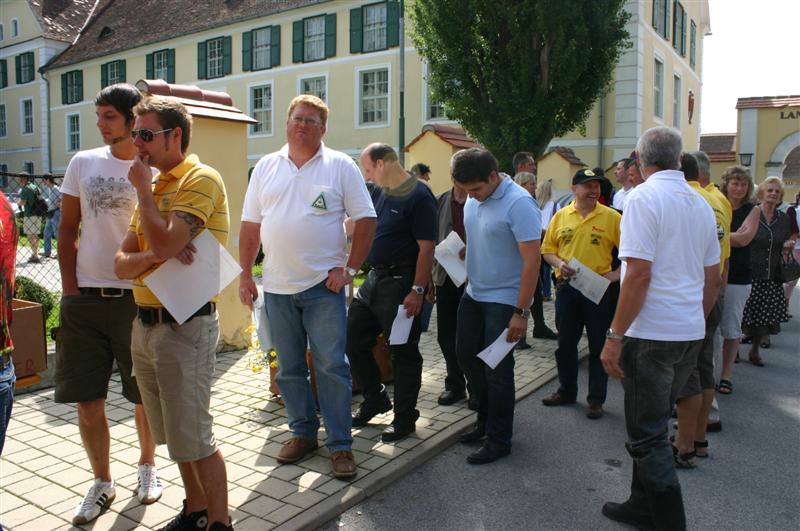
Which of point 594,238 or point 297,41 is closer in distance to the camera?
point 594,238

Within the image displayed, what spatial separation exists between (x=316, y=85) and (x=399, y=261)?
22.8 m

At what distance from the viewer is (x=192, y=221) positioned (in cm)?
287

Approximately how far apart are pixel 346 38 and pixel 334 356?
22.8 metres

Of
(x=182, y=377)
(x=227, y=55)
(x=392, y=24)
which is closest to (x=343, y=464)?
(x=182, y=377)

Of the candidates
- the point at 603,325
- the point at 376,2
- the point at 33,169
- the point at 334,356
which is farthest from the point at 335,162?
the point at 33,169

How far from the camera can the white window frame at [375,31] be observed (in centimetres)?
2389

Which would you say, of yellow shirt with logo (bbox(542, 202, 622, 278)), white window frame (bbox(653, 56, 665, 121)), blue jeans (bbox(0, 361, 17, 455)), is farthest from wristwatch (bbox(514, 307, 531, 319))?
white window frame (bbox(653, 56, 665, 121))

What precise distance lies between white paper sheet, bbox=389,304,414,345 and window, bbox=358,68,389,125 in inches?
809

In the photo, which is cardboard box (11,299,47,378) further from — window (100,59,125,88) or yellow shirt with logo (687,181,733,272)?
window (100,59,125,88)

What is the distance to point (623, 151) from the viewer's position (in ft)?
65.6

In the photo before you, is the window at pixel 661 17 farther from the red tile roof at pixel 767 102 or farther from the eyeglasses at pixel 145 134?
the eyeglasses at pixel 145 134

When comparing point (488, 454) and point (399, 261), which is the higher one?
point (399, 261)

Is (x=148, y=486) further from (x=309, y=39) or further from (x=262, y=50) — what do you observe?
(x=262, y=50)

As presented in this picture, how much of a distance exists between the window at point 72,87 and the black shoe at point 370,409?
1412 inches
